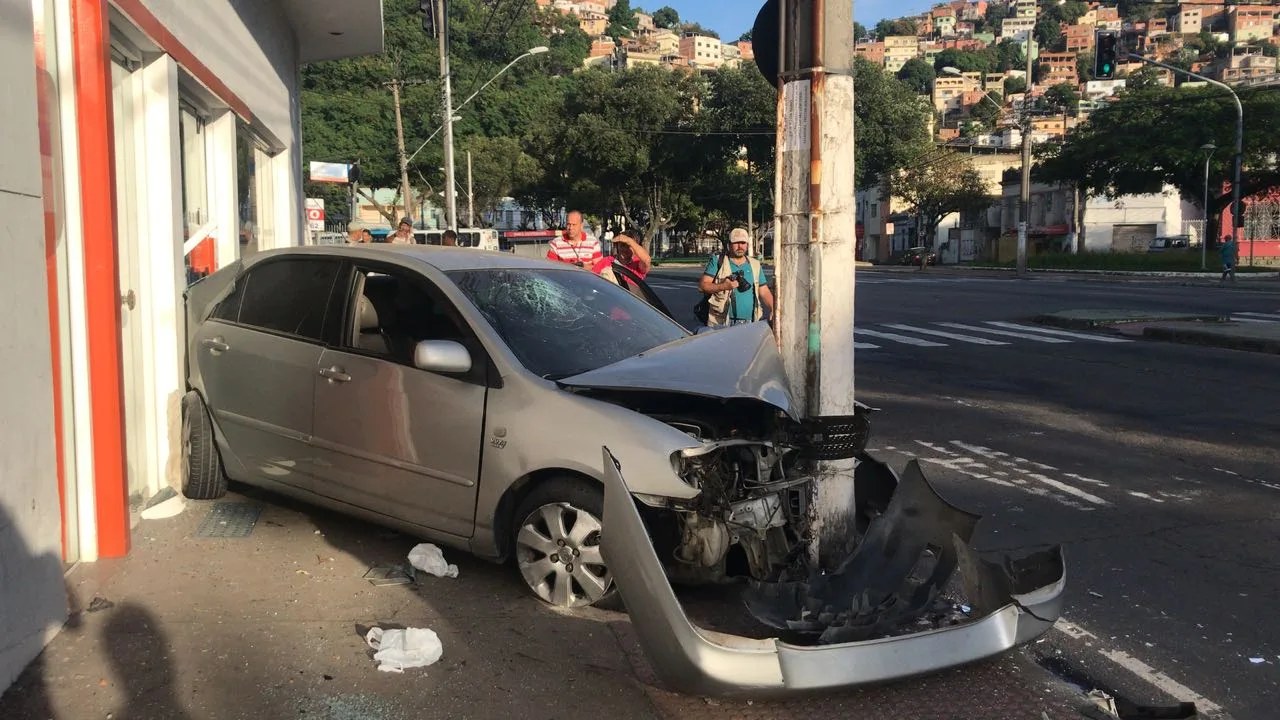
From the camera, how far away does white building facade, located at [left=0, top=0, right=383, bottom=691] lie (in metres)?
3.72

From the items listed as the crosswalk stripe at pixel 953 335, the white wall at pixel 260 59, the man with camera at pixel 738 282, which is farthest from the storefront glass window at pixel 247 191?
the crosswalk stripe at pixel 953 335

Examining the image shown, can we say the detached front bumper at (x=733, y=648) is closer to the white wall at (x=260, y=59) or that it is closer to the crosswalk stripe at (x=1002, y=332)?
the white wall at (x=260, y=59)

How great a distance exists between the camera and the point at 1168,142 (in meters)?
46.7

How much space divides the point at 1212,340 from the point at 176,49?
13.7m

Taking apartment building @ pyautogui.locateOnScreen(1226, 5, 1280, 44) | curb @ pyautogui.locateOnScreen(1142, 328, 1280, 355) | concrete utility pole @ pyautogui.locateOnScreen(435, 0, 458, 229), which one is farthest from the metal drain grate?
apartment building @ pyautogui.locateOnScreen(1226, 5, 1280, 44)

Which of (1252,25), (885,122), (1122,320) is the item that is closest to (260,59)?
(1122,320)

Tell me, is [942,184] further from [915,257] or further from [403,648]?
[403,648]

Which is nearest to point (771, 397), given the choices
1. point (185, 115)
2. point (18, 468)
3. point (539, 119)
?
point (18, 468)

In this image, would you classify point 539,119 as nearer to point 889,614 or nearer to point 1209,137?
point 1209,137

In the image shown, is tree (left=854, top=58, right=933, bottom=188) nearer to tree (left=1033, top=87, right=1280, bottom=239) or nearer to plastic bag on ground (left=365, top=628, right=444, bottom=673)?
tree (left=1033, top=87, right=1280, bottom=239)

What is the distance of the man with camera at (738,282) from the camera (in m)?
9.66

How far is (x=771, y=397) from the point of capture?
440cm

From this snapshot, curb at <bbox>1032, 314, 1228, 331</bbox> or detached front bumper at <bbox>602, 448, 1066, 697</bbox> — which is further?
curb at <bbox>1032, 314, 1228, 331</bbox>

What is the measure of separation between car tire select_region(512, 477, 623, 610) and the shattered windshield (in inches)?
22.0
